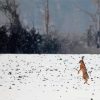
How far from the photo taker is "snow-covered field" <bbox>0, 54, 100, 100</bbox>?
12.4 m

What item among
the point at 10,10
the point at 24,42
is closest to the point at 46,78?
the point at 24,42

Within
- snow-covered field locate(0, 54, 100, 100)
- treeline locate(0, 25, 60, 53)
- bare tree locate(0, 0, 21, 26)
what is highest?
bare tree locate(0, 0, 21, 26)

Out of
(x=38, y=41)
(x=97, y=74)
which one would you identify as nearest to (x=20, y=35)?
(x=38, y=41)

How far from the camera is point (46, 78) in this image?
15641mm

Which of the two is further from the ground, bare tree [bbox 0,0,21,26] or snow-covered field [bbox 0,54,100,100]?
bare tree [bbox 0,0,21,26]

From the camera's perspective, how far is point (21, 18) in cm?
3228

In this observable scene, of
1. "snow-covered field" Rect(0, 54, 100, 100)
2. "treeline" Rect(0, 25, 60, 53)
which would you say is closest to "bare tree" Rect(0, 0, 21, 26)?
"treeline" Rect(0, 25, 60, 53)

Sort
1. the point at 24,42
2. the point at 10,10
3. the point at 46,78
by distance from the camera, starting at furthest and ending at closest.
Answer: the point at 10,10, the point at 24,42, the point at 46,78

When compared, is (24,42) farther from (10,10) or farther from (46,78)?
(46,78)

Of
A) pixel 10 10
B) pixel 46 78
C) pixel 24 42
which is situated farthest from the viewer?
pixel 10 10

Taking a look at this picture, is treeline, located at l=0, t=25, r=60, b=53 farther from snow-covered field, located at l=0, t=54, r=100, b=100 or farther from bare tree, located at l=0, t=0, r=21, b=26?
snow-covered field, located at l=0, t=54, r=100, b=100

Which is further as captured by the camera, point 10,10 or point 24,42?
point 10,10

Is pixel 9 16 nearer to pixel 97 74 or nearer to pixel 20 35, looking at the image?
pixel 20 35

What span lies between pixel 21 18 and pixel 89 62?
43.5 feet
